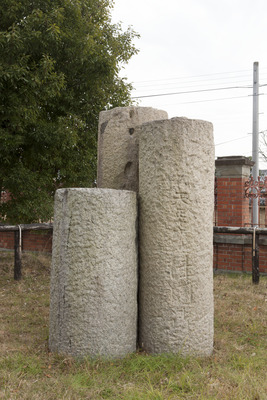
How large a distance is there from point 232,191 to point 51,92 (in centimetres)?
365

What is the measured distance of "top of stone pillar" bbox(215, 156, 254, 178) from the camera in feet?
24.2

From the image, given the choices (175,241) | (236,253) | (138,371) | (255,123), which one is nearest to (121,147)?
(175,241)

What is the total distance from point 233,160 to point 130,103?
2492mm

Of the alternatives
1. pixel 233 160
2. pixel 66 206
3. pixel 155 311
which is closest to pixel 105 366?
pixel 155 311

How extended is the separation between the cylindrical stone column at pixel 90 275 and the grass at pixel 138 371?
0.52 feet

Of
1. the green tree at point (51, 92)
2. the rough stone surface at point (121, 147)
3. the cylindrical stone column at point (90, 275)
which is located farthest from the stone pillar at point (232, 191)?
the cylindrical stone column at point (90, 275)

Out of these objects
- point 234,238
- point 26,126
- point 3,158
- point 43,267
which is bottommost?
point 43,267

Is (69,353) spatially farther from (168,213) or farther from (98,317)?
(168,213)

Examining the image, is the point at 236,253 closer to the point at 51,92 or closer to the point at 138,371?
the point at 51,92

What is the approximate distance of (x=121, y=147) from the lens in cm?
387

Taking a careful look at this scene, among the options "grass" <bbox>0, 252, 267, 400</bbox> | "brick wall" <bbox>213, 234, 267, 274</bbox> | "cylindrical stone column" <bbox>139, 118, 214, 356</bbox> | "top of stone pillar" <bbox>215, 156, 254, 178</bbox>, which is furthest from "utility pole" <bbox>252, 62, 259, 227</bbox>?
"cylindrical stone column" <bbox>139, 118, 214, 356</bbox>

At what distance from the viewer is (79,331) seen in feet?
10.2

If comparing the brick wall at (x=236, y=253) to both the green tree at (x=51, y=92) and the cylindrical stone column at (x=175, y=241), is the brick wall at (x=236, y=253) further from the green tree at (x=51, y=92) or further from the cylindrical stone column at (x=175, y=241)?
the cylindrical stone column at (x=175, y=241)

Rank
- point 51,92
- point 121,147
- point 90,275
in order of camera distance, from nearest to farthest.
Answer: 1. point 90,275
2. point 121,147
3. point 51,92
